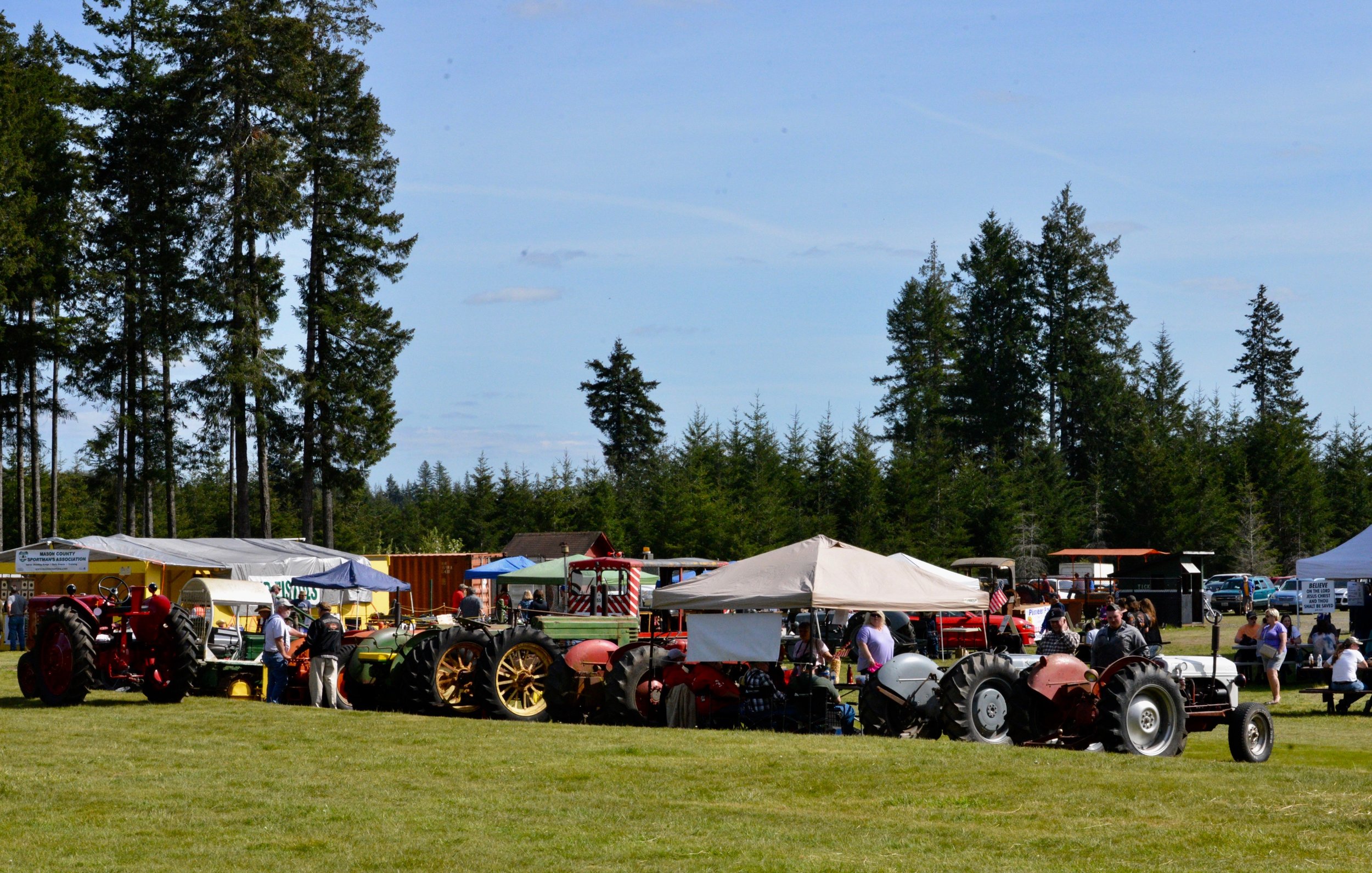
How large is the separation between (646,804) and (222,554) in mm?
23790

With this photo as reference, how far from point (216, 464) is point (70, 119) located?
35.4 ft

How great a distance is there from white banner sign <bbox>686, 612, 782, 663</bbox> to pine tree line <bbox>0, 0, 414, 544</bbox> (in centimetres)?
2758

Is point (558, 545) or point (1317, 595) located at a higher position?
point (558, 545)

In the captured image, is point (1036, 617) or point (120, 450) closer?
point (1036, 617)

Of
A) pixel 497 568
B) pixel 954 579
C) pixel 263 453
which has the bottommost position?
A: pixel 954 579

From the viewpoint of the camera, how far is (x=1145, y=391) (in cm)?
7150

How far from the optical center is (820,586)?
45.6 feet

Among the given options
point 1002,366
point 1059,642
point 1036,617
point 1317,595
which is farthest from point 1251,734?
point 1002,366

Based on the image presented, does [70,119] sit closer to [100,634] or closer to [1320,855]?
[100,634]

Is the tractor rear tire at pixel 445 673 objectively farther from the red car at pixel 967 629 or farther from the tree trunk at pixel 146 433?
the tree trunk at pixel 146 433

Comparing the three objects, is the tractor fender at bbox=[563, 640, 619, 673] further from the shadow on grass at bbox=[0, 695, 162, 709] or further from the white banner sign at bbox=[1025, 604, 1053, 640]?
the white banner sign at bbox=[1025, 604, 1053, 640]

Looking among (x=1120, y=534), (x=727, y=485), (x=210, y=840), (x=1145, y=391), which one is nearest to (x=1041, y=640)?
(x=210, y=840)

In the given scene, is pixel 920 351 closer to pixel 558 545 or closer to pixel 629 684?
pixel 558 545

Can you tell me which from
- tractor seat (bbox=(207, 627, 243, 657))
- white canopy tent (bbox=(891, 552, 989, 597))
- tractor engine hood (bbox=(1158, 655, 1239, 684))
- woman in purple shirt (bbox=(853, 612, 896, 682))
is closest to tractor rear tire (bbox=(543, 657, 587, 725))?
woman in purple shirt (bbox=(853, 612, 896, 682))
